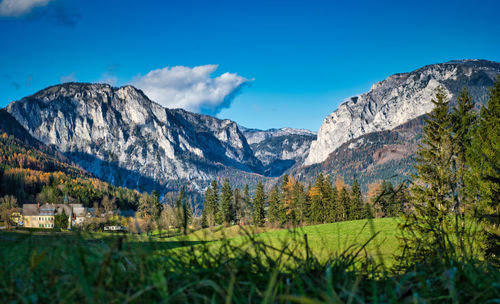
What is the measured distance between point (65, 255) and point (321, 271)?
146 centimetres

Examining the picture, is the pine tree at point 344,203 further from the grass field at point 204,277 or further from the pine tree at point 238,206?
the grass field at point 204,277

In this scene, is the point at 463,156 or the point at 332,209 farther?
the point at 332,209

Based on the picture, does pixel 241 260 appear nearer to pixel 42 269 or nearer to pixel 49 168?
pixel 42 269

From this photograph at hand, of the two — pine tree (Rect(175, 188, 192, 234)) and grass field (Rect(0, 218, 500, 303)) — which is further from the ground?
pine tree (Rect(175, 188, 192, 234))

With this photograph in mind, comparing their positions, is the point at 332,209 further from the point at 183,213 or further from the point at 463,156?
the point at 183,213

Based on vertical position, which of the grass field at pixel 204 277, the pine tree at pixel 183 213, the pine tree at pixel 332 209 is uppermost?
the pine tree at pixel 183 213

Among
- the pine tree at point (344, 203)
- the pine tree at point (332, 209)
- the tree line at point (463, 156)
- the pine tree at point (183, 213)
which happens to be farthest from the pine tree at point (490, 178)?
the pine tree at point (332, 209)

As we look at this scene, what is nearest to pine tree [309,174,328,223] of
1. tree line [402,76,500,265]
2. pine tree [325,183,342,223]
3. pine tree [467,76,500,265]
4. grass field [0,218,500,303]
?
pine tree [325,183,342,223]

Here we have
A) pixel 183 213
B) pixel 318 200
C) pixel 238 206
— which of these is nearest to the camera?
pixel 183 213

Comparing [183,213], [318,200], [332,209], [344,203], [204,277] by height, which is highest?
[183,213]

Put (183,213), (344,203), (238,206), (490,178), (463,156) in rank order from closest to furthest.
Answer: (183,213) < (238,206) < (490,178) < (463,156) < (344,203)

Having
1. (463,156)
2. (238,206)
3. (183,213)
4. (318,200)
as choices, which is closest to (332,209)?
(318,200)

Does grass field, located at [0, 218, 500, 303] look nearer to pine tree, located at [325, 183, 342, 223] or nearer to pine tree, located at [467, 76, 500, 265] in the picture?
pine tree, located at [467, 76, 500, 265]

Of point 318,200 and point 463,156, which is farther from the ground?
point 463,156
